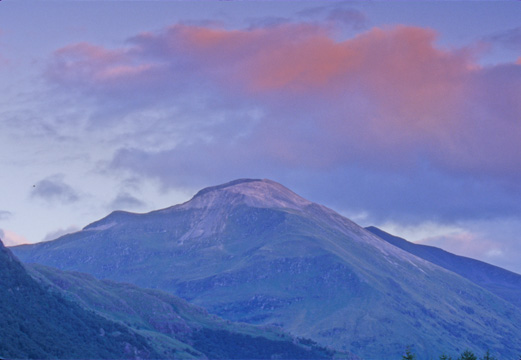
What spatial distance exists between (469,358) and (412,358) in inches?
1096

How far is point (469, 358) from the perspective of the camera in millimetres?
188000

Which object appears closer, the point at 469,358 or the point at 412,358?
the point at 412,358

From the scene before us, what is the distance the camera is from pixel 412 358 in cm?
16625
